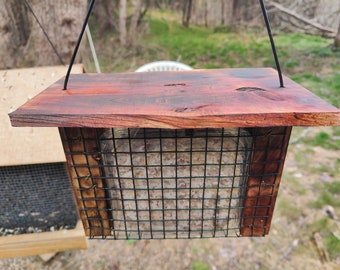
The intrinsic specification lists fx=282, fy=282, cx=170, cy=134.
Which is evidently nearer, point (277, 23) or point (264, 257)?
point (264, 257)

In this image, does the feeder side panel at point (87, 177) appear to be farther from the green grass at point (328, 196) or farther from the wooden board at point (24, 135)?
the green grass at point (328, 196)

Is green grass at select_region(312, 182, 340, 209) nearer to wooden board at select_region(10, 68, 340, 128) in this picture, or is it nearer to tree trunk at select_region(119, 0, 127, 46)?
wooden board at select_region(10, 68, 340, 128)

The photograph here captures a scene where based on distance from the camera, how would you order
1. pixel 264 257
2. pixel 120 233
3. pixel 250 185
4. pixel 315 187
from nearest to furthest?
pixel 250 185, pixel 120 233, pixel 264 257, pixel 315 187

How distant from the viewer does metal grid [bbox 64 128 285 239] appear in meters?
0.81

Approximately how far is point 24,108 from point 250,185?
66 cm

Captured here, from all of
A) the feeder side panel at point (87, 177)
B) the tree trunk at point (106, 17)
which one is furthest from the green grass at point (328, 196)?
the tree trunk at point (106, 17)

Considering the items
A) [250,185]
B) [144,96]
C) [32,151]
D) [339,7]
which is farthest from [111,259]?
[339,7]

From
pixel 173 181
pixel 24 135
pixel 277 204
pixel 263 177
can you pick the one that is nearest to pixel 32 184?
pixel 24 135

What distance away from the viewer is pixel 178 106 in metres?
0.67

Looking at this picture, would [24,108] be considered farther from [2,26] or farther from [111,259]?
[2,26]

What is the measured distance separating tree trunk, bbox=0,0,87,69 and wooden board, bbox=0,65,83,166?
547 millimetres

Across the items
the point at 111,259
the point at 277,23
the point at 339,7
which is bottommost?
the point at 111,259

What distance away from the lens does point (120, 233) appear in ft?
3.24

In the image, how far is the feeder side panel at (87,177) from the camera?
790 millimetres
